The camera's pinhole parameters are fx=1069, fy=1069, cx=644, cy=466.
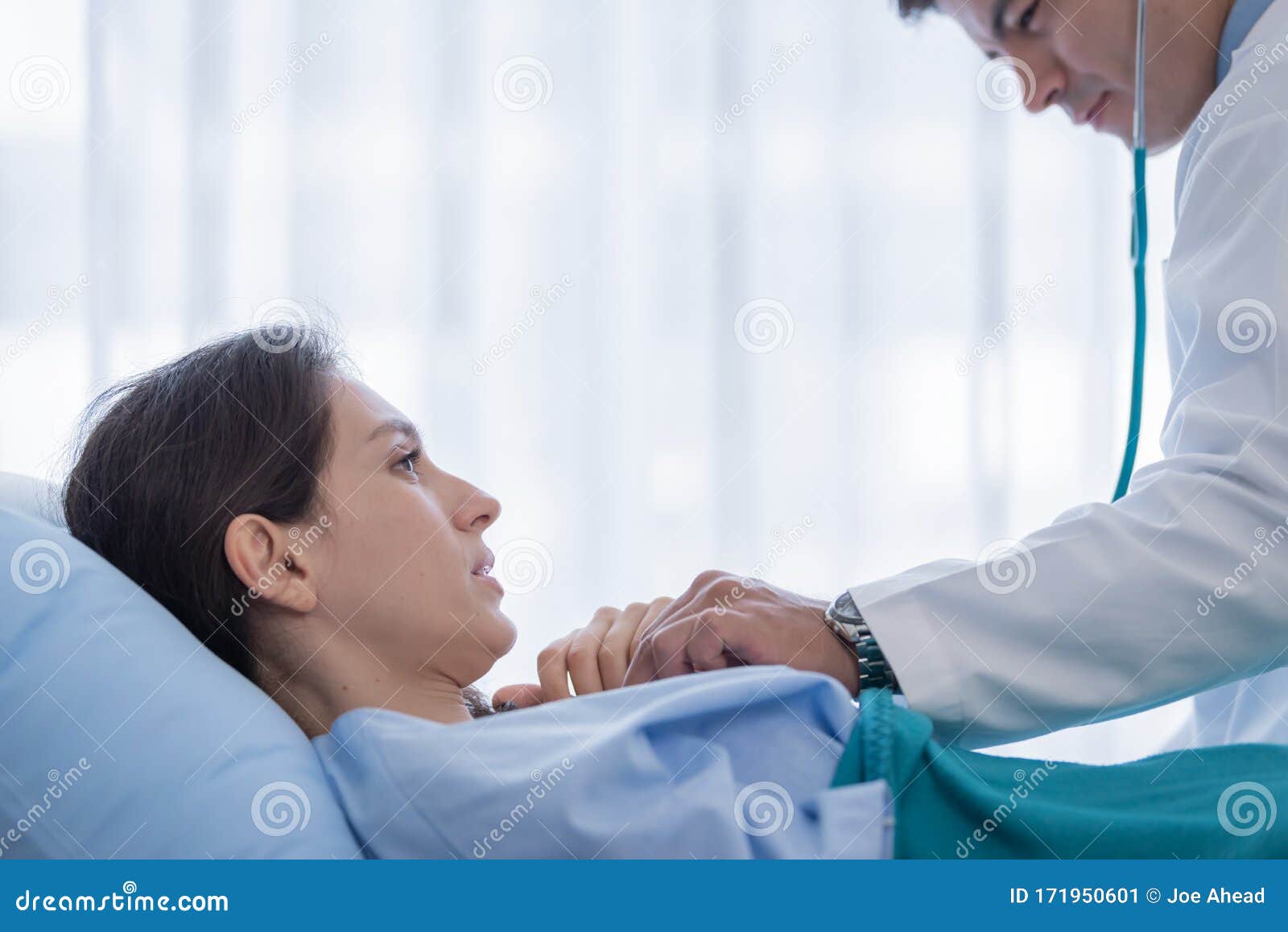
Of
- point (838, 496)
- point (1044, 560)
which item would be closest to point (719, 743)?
point (1044, 560)

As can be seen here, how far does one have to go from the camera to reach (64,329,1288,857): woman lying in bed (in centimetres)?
82

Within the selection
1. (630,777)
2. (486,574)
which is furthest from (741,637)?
(486,574)

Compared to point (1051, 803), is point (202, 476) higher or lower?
higher

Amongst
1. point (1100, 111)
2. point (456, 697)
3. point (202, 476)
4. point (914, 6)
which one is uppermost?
point (914, 6)

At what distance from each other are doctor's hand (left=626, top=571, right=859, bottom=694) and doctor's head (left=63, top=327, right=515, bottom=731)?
6.4 inches

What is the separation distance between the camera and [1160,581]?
94 cm

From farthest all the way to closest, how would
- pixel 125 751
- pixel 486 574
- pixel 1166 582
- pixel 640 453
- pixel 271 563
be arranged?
pixel 640 453, pixel 486 574, pixel 271 563, pixel 1166 582, pixel 125 751

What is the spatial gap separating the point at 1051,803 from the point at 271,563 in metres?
0.74

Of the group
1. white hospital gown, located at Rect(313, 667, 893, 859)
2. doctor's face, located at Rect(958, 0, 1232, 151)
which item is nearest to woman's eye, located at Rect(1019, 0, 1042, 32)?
doctor's face, located at Rect(958, 0, 1232, 151)

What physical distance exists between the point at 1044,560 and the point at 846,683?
8.3 inches

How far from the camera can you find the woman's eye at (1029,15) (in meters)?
1.18

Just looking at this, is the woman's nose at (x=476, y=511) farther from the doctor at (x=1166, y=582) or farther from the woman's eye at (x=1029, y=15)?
the woman's eye at (x=1029, y=15)

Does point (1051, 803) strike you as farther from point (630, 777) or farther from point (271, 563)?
point (271, 563)

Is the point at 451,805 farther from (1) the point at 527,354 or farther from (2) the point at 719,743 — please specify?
(1) the point at 527,354
